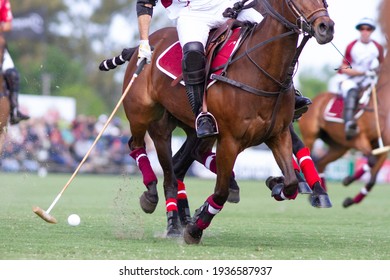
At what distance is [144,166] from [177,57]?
4.45ft

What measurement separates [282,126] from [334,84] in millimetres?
10412

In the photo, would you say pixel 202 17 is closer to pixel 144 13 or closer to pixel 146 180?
pixel 144 13

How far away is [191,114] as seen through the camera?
9.42 m

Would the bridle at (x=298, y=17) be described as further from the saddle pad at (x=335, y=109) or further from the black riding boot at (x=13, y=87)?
the saddle pad at (x=335, y=109)

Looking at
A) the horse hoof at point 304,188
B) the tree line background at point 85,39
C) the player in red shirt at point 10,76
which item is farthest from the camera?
the tree line background at point 85,39

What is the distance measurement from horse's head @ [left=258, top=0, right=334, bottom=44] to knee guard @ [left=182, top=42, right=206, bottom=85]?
0.72 meters

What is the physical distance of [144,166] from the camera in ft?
34.1

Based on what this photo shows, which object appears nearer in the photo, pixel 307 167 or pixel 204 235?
pixel 307 167

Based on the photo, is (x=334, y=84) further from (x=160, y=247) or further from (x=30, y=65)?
(x=30, y=65)

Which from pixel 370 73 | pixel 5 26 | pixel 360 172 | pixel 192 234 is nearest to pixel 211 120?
pixel 192 234

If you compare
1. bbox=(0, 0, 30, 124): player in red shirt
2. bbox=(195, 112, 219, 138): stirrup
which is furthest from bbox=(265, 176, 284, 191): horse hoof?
bbox=(0, 0, 30, 124): player in red shirt

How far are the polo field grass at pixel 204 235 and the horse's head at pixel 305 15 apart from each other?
184 cm

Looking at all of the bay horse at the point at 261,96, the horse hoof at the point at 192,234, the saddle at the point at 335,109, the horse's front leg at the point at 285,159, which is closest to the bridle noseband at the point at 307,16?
the bay horse at the point at 261,96

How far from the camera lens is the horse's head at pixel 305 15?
7.90m
